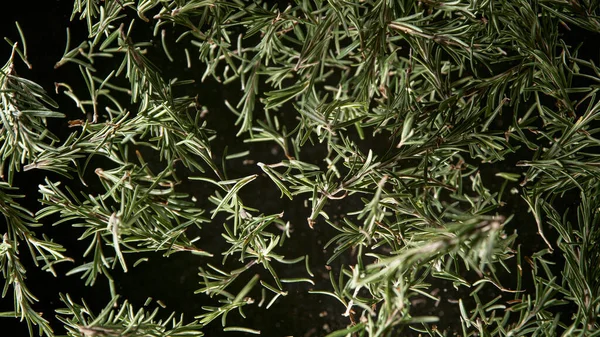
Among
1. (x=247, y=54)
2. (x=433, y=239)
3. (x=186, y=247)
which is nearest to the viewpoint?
(x=433, y=239)

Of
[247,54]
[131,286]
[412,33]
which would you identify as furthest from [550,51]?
[131,286]

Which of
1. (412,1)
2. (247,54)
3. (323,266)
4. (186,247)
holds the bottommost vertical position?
(323,266)

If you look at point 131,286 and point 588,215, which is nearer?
point 588,215

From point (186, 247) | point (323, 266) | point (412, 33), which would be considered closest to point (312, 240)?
point (323, 266)

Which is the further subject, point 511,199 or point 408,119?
point 511,199

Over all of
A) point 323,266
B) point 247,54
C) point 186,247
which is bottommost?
point 323,266

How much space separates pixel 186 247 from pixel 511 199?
1.71 feet

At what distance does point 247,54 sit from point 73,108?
0.29m

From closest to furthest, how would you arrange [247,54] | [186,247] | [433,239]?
[433,239] < [186,247] < [247,54]

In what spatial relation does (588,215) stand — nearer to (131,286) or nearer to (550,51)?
(550,51)

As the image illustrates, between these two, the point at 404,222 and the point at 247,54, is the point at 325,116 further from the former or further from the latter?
the point at 247,54

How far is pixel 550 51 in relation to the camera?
1.85 feet

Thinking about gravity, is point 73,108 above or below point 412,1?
below

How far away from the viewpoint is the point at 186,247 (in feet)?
2.07
